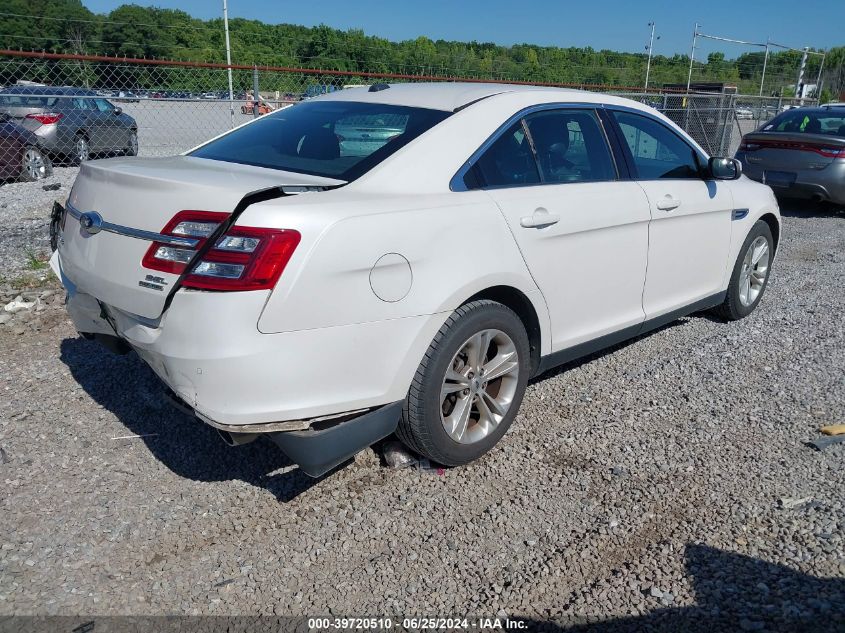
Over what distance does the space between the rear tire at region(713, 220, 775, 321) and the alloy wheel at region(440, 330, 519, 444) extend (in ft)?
8.52

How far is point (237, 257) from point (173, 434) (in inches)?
59.1

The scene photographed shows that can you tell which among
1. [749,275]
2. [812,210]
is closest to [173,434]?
[749,275]

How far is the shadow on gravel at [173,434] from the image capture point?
3.33 metres

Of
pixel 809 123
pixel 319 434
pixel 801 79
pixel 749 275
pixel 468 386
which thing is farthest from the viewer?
pixel 801 79

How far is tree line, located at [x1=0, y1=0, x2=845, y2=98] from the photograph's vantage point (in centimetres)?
1694

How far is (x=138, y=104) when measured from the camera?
1012 centimetres

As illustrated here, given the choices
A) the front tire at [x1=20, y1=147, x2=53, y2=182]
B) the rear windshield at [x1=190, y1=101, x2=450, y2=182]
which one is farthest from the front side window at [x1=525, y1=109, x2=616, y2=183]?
the front tire at [x1=20, y1=147, x2=53, y2=182]

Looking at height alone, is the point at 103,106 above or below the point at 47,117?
above

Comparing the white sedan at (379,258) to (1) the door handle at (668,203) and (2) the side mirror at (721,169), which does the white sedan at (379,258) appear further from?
(2) the side mirror at (721,169)

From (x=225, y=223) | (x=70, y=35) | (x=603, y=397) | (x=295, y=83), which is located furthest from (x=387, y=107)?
(x=70, y=35)

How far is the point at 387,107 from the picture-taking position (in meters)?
3.62

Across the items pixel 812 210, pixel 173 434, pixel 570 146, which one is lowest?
pixel 173 434

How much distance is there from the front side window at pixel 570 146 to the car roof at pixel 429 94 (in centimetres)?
18

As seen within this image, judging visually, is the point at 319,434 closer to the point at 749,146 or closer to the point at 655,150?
the point at 655,150
